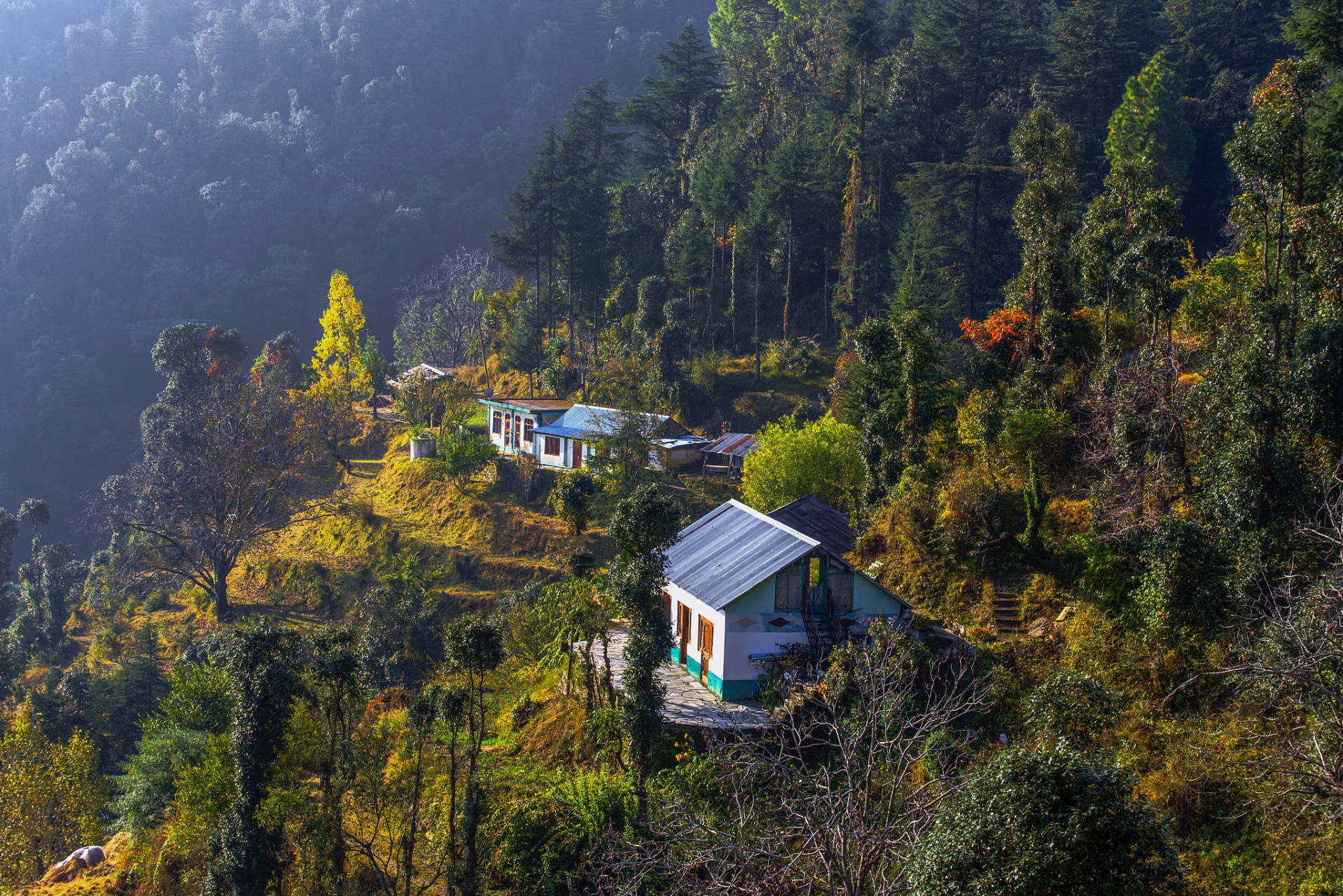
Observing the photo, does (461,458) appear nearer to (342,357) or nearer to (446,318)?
(342,357)

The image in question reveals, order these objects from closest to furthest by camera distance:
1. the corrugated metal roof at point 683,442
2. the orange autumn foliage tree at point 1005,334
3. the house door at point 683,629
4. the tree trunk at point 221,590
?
the house door at point 683,629 → the orange autumn foliage tree at point 1005,334 → the tree trunk at point 221,590 → the corrugated metal roof at point 683,442

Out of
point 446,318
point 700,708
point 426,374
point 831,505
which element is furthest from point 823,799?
point 446,318

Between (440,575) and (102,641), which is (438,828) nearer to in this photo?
(440,575)

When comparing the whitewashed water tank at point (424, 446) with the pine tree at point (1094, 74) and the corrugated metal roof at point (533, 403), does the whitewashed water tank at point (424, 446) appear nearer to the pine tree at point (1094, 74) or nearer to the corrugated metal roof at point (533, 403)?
the corrugated metal roof at point (533, 403)

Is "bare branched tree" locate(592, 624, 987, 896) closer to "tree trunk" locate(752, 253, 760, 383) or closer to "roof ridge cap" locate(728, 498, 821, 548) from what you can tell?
"roof ridge cap" locate(728, 498, 821, 548)

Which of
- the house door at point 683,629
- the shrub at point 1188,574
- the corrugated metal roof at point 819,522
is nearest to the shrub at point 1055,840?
the shrub at point 1188,574
